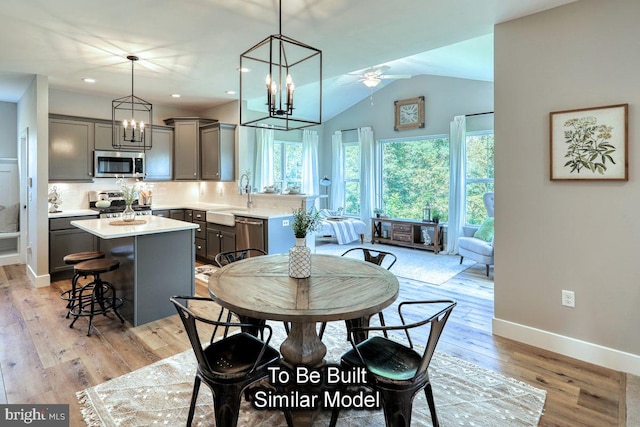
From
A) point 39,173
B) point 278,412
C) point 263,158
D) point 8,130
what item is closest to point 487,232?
point 278,412

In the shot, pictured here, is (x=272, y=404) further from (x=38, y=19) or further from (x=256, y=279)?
Answer: (x=38, y=19)

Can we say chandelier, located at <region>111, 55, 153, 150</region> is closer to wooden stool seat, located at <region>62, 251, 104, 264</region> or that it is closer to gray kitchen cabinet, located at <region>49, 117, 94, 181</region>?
gray kitchen cabinet, located at <region>49, 117, 94, 181</region>

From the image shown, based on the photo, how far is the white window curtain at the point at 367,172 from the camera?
320 inches

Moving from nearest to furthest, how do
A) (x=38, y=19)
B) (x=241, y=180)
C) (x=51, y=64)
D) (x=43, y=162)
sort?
(x=38, y=19), (x=51, y=64), (x=43, y=162), (x=241, y=180)

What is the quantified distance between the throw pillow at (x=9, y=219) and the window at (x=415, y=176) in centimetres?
698

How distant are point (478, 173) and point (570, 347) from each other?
4.37 meters

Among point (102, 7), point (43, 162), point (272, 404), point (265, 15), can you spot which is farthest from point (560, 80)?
point (43, 162)

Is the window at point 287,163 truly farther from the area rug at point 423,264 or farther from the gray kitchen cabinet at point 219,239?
the gray kitchen cabinet at point 219,239

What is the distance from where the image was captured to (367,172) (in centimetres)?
816

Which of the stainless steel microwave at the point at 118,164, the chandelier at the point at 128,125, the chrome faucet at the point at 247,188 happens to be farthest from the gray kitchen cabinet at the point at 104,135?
the chrome faucet at the point at 247,188

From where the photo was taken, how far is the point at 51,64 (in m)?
4.02

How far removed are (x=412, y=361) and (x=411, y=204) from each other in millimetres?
6226

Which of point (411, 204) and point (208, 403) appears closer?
point (208, 403)

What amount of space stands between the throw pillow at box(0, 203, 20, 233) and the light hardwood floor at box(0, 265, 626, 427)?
2.41m
